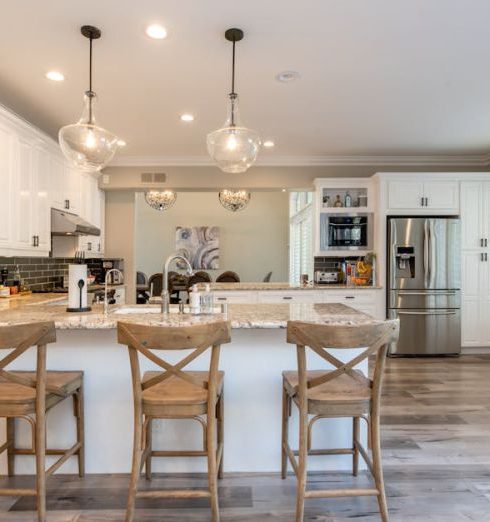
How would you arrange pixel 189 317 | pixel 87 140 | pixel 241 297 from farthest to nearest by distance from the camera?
pixel 241 297, pixel 87 140, pixel 189 317

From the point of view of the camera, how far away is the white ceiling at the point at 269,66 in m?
2.45

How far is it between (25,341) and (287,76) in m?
2.61

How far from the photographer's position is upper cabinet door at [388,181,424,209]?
17.6ft

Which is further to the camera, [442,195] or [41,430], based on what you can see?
[442,195]

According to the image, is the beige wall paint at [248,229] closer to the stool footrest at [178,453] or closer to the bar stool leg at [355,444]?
the bar stool leg at [355,444]

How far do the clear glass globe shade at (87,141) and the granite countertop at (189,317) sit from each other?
0.93 m

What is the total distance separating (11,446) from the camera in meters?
2.30

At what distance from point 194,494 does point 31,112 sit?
12.7ft

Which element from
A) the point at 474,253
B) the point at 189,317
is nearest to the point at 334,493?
the point at 189,317

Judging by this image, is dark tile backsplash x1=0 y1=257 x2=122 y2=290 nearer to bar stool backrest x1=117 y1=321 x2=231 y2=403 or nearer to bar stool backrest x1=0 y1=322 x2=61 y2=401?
bar stool backrest x1=0 y1=322 x2=61 y2=401

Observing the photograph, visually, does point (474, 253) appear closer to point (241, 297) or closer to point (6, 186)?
point (241, 297)

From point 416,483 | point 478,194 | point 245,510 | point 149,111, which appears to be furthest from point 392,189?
point 245,510

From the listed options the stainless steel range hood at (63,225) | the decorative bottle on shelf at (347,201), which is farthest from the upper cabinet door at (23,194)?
the decorative bottle on shelf at (347,201)

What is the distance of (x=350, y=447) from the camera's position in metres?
2.46
